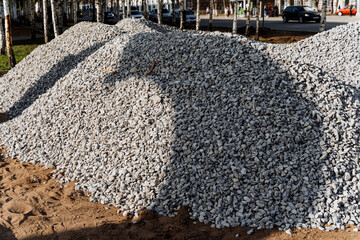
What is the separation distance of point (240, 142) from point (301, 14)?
24.4m

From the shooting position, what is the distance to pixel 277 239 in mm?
4500

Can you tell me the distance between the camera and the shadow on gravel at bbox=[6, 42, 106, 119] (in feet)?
31.2

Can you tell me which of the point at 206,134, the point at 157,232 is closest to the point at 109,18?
the point at 206,134

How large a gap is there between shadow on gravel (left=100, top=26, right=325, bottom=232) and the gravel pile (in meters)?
0.02

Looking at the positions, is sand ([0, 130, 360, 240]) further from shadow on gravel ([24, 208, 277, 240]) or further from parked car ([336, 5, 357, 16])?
parked car ([336, 5, 357, 16])

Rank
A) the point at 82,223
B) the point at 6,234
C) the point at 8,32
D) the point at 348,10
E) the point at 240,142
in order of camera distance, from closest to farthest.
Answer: the point at 6,234, the point at 82,223, the point at 240,142, the point at 8,32, the point at 348,10

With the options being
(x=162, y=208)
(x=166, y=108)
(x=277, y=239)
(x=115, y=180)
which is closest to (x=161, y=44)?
(x=166, y=108)

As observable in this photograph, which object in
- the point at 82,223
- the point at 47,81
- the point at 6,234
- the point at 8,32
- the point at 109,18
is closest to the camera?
the point at 6,234

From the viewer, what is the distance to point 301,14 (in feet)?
88.8

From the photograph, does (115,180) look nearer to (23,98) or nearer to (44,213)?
(44,213)

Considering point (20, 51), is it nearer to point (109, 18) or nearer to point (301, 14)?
point (109, 18)

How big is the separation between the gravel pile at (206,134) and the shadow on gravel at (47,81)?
1.25 m

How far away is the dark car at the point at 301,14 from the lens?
26750 millimetres

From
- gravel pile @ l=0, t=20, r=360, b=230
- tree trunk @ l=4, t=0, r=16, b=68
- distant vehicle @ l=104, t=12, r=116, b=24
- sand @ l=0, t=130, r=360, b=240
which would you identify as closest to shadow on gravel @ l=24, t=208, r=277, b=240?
sand @ l=0, t=130, r=360, b=240
